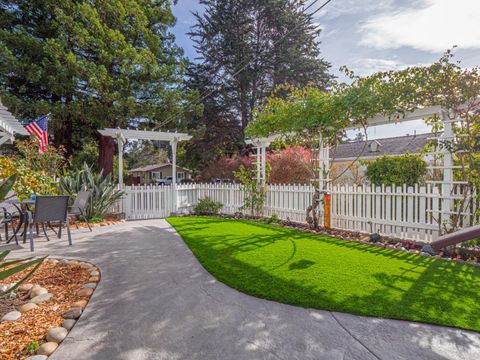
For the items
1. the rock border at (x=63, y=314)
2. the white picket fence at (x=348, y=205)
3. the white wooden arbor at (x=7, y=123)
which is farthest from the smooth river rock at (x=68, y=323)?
the white picket fence at (x=348, y=205)

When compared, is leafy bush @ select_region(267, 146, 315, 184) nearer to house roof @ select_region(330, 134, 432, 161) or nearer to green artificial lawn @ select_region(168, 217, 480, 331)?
green artificial lawn @ select_region(168, 217, 480, 331)

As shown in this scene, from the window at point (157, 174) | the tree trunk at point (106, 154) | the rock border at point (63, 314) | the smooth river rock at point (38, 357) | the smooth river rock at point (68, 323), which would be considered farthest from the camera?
the window at point (157, 174)

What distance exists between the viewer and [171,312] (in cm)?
278

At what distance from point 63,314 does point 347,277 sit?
10.2 ft

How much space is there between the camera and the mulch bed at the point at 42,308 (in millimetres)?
2266

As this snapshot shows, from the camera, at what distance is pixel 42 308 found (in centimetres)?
288

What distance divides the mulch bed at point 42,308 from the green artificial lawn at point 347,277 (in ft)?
5.47

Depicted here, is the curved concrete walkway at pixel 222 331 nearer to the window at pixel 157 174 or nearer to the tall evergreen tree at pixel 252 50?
the tall evergreen tree at pixel 252 50

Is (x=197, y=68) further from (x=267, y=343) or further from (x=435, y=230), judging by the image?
(x=267, y=343)

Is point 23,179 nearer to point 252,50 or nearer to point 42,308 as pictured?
point 42,308

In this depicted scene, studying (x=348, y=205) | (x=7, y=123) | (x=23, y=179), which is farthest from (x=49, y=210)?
(x=348, y=205)

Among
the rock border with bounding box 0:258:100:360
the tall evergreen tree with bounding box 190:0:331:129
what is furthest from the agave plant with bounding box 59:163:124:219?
the tall evergreen tree with bounding box 190:0:331:129

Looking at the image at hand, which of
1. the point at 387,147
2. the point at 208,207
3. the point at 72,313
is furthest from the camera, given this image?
the point at 387,147

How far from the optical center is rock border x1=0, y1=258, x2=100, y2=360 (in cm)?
220
